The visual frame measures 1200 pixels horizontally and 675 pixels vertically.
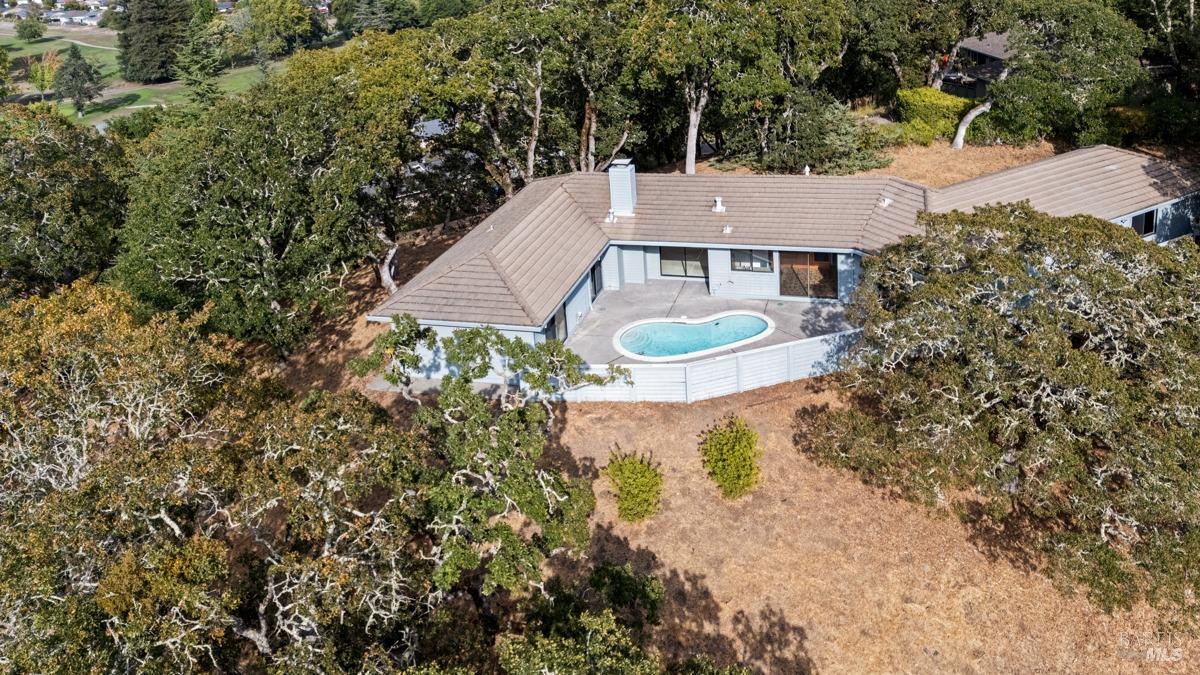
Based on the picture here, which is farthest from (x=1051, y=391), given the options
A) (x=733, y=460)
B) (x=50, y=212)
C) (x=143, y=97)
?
(x=143, y=97)

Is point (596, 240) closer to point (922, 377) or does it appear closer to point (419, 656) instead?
point (922, 377)

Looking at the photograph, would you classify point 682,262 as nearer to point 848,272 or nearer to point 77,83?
point 848,272

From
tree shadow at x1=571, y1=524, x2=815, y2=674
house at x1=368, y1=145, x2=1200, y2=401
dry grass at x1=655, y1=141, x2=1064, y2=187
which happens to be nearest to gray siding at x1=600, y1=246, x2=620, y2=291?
house at x1=368, y1=145, x2=1200, y2=401

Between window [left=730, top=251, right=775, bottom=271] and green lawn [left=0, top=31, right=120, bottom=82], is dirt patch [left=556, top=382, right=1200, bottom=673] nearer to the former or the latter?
window [left=730, top=251, right=775, bottom=271]

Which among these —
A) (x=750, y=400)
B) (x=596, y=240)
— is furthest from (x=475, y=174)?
(x=750, y=400)

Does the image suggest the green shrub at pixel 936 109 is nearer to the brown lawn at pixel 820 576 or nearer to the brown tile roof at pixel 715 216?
the brown tile roof at pixel 715 216
